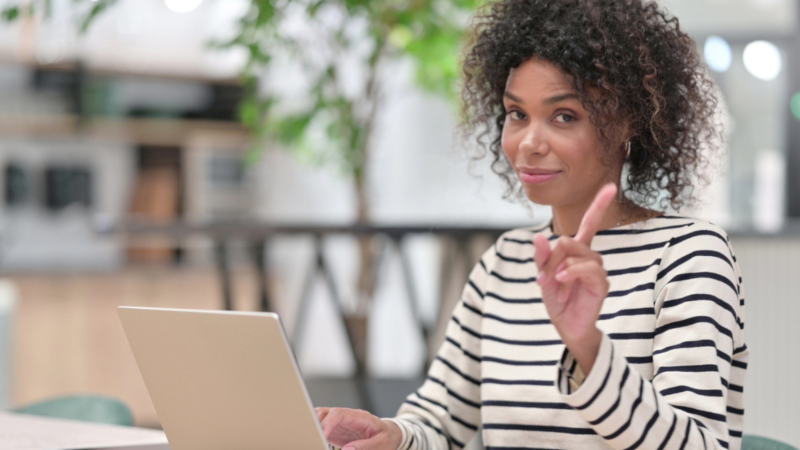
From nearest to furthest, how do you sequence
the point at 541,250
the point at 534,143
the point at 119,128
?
1. the point at 541,250
2. the point at 534,143
3. the point at 119,128

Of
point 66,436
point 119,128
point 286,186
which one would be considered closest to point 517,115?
point 66,436

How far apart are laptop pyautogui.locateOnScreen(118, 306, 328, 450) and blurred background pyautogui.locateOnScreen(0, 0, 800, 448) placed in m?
1.92

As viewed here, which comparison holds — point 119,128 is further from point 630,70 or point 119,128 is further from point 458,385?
point 630,70

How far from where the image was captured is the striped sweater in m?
0.90

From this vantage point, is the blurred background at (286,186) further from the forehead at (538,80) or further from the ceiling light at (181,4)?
the forehead at (538,80)

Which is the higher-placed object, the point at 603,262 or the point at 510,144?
the point at 510,144

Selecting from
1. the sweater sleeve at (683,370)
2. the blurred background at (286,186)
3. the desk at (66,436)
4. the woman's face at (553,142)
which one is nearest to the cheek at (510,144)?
the woman's face at (553,142)

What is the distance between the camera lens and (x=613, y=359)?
881 millimetres

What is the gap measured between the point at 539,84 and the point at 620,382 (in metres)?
0.44

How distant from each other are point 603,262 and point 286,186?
4205 millimetres

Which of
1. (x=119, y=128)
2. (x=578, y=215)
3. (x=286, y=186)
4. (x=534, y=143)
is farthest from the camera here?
(x=286, y=186)

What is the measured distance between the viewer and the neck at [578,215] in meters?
1.22

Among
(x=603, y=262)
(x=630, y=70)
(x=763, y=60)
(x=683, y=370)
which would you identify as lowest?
(x=683, y=370)

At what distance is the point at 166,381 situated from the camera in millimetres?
962
